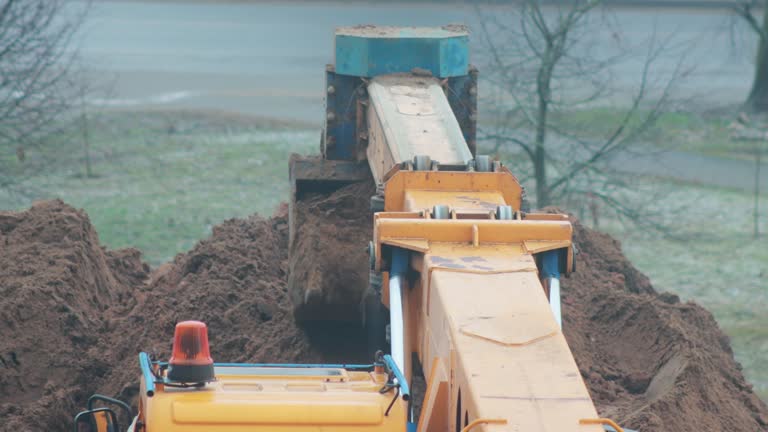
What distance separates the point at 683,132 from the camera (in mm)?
28125

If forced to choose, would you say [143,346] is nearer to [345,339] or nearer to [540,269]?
[345,339]

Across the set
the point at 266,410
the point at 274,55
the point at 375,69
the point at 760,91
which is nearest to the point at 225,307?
the point at 375,69

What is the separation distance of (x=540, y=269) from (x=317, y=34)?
1827 inches

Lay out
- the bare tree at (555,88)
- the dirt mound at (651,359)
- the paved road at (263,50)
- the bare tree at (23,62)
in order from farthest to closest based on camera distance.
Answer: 1. the paved road at (263,50)
2. the bare tree at (555,88)
3. the bare tree at (23,62)
4. the dirt mound at (651,359)

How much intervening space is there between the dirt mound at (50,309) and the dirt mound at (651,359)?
3838mm

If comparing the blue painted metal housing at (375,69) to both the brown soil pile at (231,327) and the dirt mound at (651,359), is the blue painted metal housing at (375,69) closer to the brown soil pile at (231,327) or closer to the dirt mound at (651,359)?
the brown soil pile at (231,327)

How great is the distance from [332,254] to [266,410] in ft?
12.4

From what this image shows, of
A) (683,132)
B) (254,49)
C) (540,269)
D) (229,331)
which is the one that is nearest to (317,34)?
(254,49)

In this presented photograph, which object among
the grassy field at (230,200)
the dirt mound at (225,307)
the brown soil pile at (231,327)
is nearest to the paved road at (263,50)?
the grassy field at (230,200)

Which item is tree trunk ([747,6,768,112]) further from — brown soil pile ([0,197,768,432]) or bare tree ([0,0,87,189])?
brown soil pile ([0,197,768,432])

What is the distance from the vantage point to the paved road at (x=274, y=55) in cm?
2610

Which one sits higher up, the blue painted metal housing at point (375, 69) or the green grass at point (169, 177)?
the blue painted metal housing at point (375, 69)

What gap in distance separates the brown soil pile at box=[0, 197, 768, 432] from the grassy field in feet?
8.72

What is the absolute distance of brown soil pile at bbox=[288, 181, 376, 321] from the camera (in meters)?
9.34
